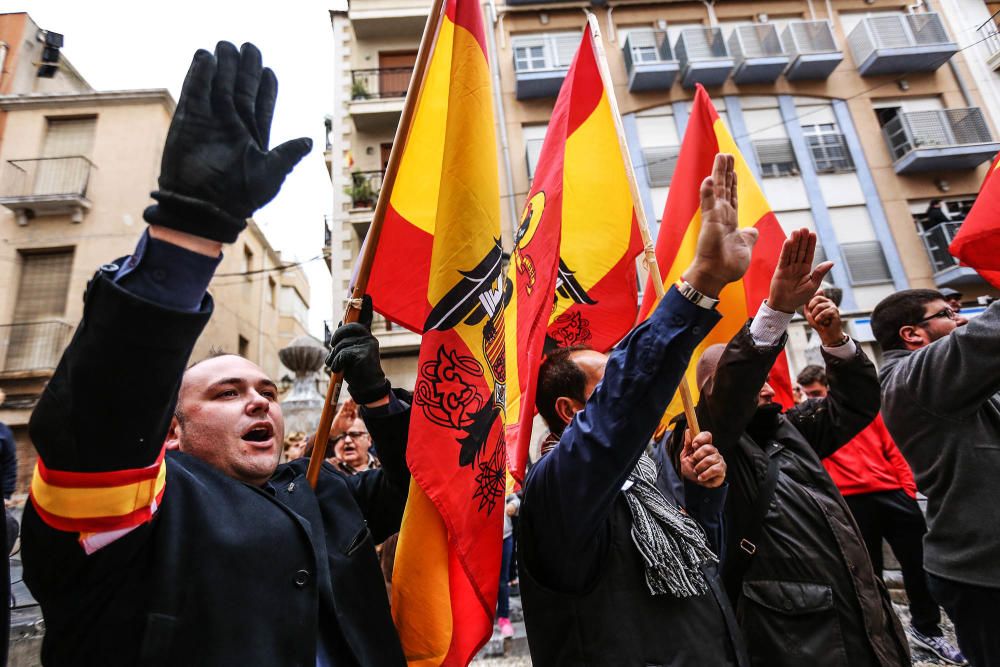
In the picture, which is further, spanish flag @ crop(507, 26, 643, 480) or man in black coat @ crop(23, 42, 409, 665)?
spanish flag @ crop(507, 26, 643, 480)

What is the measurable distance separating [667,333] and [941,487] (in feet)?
5.76

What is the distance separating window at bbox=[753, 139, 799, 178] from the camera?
1560 cm

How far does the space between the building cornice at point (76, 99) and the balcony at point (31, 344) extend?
6139 mm

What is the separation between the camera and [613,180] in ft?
10.9

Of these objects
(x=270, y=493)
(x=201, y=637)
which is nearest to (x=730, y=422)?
(x=270, y=493)

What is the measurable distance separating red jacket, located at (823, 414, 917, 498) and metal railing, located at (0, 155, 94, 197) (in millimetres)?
17902

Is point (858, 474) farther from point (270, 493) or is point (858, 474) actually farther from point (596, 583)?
point (270, 493)

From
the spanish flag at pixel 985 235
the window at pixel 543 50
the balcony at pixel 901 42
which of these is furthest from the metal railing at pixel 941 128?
the spanish flag at pixel 985 235

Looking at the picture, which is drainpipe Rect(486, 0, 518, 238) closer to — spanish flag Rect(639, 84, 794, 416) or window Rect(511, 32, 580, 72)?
window Rect(511, 32, 580, 72)

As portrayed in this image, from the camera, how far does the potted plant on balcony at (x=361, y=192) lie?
14914 mm

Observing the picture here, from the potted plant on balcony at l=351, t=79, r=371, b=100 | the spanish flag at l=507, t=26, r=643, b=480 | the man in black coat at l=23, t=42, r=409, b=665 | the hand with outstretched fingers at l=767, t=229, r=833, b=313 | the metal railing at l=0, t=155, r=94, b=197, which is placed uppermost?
the potted plant on balcony at l=351, t=79, r=371, b=100

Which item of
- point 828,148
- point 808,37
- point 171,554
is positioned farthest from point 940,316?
point 808,37

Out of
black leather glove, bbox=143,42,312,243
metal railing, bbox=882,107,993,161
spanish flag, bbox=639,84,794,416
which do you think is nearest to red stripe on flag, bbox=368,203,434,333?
black leather glove, bbox=143,42,312,243

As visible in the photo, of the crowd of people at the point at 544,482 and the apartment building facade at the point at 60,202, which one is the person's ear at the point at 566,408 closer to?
the crowd of people at the point at 544,482
